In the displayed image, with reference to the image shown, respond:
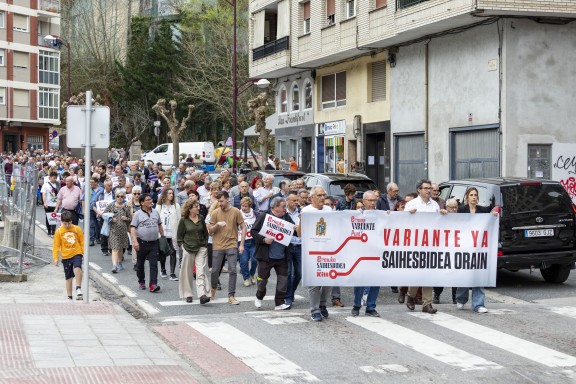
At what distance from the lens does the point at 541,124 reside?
2369 cm

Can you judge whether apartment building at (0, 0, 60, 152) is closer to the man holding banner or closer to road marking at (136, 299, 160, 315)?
road marking at (136, 299, 160, 315)

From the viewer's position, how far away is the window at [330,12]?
3322cm

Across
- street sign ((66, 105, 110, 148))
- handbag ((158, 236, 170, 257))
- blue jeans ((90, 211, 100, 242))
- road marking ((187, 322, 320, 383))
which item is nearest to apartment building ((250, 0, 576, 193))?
blue jeans ((90, 211, 100, 242))

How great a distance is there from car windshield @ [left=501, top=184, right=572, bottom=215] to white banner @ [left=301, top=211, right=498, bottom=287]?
1895 millimetres

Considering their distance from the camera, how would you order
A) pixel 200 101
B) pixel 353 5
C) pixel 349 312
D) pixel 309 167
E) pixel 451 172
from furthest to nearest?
pixel 200 101, pixel 309 167, pixel 353 5, pixel 451 172, pixel 349 312

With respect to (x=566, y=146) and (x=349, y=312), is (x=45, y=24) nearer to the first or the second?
(x=566, y=146)

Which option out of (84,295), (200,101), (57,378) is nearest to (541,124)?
(84,295)

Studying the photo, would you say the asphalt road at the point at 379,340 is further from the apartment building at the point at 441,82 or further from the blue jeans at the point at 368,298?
the apartment building at the point at 441,82

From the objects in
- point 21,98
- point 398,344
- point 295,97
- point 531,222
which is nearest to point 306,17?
point 295,97

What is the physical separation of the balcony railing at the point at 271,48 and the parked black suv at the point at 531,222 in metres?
23.2

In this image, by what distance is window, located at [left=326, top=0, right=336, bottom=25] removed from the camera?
33219 millimetres

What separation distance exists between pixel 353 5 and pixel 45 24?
49566 millimetres

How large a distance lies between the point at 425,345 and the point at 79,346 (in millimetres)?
3792

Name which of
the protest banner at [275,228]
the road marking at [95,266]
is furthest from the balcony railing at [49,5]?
the protest banner at [275,228]
